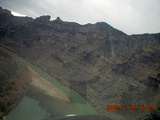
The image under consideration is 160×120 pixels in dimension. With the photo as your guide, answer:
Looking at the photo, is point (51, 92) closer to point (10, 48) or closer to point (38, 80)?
point (38, 80)

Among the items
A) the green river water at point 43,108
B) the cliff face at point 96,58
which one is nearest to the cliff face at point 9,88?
the green river water at point 43,108

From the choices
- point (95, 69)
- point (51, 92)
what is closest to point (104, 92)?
point (95, 69)
